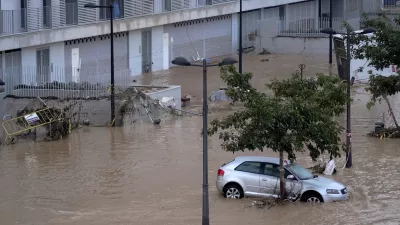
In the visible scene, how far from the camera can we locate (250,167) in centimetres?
2225

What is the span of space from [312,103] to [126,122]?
1380 centimetres

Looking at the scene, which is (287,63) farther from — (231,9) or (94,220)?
(94,220)

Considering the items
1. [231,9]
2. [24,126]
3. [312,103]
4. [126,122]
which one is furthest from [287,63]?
[312,103]

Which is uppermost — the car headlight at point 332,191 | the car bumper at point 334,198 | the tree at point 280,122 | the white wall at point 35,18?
the white wall at point 35,18

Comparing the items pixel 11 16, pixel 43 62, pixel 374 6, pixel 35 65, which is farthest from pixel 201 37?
pixel 374 6

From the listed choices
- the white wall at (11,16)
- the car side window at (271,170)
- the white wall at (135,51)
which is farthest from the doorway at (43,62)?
the car side window at (271,170)

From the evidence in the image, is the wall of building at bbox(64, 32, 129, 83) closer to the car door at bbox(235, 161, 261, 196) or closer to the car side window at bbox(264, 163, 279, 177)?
the car door at bbox(235, 161, 261, 196)

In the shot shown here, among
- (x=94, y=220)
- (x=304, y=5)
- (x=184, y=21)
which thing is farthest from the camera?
(x=304, y=5)

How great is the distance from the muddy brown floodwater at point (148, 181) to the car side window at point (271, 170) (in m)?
0.86

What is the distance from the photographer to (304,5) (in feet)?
220

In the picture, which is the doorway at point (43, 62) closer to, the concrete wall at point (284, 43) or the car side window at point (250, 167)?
the car side window at point (250, 167)

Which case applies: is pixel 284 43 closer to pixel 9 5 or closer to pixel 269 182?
pixel 9 5

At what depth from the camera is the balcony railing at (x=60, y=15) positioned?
127 ft

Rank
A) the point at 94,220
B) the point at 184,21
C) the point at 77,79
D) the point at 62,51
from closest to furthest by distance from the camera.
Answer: the point at 94,220
the point at 77,79
the point at 62,51
the point at 184,21
